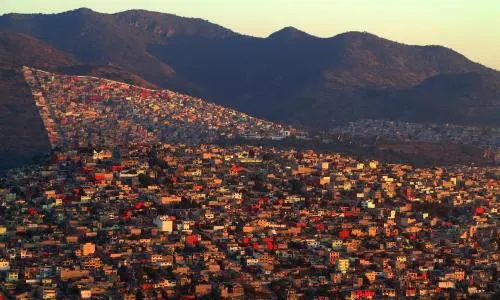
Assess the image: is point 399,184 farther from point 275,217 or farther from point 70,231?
point 70,231

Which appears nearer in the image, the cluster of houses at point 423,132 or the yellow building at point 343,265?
the yellow building at point 343,265

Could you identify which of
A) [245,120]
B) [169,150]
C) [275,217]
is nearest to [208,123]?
[245,120]

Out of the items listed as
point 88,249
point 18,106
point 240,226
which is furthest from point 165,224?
point 18,106

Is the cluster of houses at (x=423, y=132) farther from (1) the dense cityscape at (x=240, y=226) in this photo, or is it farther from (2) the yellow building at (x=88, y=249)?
(2) the yellow building at (x=88, y=249)

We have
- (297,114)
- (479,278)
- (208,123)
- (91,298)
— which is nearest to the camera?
(91,298)

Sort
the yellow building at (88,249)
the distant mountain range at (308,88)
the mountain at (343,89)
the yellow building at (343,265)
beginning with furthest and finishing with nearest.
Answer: the mountain at (343,89) < the distant mountain range at (308,88) < the yellow building at (88,249) < the yellow building at (343,265)

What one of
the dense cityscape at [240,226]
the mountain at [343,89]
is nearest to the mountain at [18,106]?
the dense cityscape at [240,226]

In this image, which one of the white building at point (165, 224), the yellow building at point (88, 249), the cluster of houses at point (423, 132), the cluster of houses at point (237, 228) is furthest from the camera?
the cluster of houses at point (423, 132)
